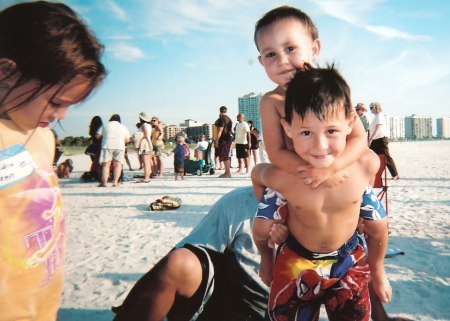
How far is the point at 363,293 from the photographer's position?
4.73ft

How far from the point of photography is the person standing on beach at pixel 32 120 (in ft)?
2.97

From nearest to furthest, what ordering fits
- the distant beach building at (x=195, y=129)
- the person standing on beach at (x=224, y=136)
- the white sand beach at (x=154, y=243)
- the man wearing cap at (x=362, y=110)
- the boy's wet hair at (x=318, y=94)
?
the boy's wet hair at (x=318, y=94)
the white sand beach at (x=154, y=243)
the man wearing cap at (x=362, y=110)
the person standing on beach at (x=224, y=136)
the distant beach building at (x=195, y=129)

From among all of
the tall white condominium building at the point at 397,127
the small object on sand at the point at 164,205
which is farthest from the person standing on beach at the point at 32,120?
the tall white condominium building at the point at 397,127

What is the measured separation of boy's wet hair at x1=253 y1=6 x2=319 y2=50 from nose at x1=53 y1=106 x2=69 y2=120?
47.0 inches

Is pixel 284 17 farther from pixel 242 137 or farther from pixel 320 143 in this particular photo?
pixel 242 137

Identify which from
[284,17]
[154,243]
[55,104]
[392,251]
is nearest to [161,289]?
[55,104]

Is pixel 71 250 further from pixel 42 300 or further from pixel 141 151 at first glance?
pixel 141 151

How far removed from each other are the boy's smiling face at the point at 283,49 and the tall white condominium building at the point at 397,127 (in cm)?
11665

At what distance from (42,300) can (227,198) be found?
3.29ft

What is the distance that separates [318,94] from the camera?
1292 millimetres

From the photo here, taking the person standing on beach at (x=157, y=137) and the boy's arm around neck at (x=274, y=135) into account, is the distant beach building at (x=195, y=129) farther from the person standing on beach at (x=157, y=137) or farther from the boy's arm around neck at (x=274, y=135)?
the boy's arm around neck at (x=274, y=135)

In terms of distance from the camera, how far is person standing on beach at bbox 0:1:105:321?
91cm

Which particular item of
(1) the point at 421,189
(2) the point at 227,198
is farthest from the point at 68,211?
(1) the point at 421,189

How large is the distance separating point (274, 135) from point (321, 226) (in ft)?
1.65
